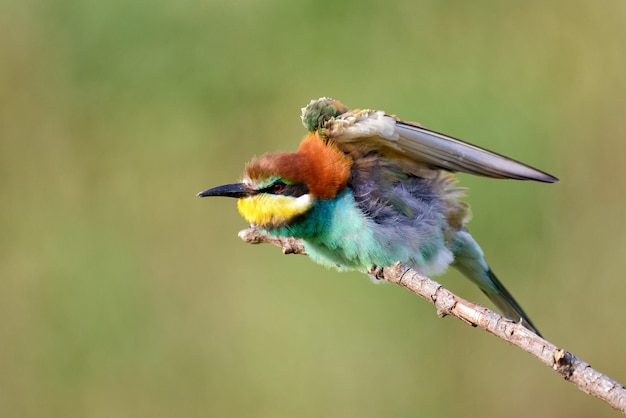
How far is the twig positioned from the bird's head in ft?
1.16

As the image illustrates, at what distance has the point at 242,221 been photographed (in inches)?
127

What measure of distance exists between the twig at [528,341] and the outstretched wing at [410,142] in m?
0.34

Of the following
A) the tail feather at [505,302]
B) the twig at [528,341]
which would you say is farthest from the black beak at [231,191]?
the tail feather at [505,302]

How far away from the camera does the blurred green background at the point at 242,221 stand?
2.98m

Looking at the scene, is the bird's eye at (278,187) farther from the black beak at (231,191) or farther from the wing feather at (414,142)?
the wing feather at (414,142)

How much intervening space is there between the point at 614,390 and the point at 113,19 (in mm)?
2603

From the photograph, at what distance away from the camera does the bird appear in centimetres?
219

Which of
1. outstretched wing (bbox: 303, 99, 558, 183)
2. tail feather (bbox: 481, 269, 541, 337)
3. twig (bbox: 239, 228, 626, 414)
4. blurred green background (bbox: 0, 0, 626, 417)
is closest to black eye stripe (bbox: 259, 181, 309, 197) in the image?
outstretched wing (bbox: 303, 99, 558, 183)

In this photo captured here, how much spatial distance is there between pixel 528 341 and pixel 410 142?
869mm

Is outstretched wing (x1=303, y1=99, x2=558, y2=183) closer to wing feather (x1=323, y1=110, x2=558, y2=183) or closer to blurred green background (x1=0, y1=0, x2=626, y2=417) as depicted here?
wing feather (x1=323, y1=110, x2=558, y2=183)

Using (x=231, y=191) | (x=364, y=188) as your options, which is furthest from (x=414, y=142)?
(x=231, y=191)

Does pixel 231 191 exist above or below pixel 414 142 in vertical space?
below

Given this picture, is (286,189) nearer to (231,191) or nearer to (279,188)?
(279,188)

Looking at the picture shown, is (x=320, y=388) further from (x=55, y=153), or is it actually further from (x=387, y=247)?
(x=55, y=153)
